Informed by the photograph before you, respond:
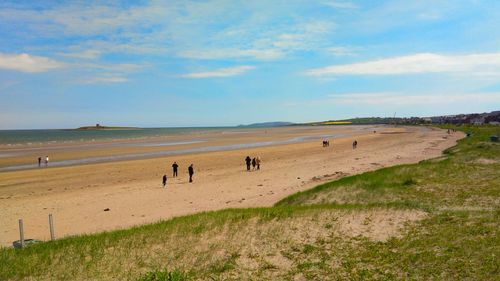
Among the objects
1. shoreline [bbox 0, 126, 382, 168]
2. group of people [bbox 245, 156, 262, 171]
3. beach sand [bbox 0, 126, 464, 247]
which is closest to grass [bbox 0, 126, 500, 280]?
beach sand [bbox 0, 126, 464, 247]

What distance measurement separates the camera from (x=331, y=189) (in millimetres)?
16547

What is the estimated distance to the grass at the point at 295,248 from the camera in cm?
725

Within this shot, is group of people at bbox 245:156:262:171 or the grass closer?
the grass

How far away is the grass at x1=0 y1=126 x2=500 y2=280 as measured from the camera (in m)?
7.25

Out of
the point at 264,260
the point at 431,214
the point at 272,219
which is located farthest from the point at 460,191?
the point at 264,260

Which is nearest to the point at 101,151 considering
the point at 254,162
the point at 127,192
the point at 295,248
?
the point at 254,162

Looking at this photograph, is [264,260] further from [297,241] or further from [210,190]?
[210,190]

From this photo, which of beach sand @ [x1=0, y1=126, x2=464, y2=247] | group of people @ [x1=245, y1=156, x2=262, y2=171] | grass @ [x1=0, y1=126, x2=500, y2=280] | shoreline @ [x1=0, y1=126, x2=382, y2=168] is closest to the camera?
grass @ [x1=0, y1=126, x2=500, y2=280]

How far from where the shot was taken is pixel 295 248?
880 cm

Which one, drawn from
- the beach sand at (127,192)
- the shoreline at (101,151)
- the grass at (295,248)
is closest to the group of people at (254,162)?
the beach sand at (127,192)

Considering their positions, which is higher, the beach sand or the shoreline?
the shoreline

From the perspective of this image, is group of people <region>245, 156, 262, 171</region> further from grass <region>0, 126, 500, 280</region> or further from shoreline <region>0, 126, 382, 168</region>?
shoreline <region>0, 126, 382, 168</region>

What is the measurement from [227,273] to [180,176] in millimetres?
20190

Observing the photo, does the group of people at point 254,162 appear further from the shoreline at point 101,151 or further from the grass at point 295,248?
the shoreline at point 101,151
